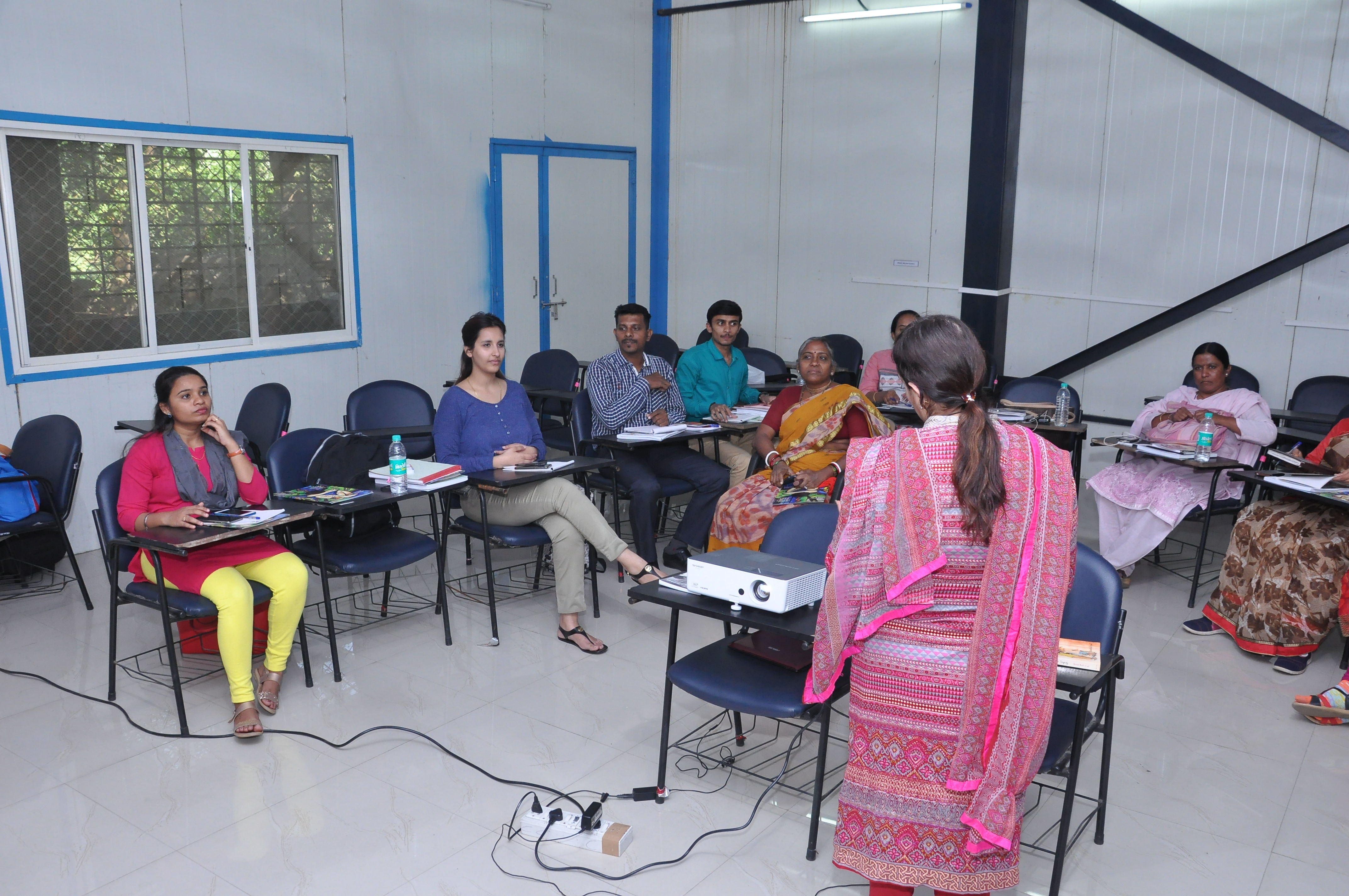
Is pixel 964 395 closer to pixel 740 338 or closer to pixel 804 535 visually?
pixel 804 535

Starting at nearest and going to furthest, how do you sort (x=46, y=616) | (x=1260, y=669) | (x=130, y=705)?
(x=130, y=705), (x=1260, y=669), (x=46, y=616)

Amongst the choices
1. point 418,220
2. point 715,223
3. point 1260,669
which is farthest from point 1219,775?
point 715,223

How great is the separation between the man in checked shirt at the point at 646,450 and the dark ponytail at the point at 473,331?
0.76 metres

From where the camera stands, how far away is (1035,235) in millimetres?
7449

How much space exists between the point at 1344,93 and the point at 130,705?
Answer: 7213 millimetres

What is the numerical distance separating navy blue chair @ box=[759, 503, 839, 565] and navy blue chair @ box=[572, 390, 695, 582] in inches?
80.5

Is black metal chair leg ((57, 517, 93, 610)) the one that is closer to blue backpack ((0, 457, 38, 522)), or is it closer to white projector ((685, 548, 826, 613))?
blue backpack ((0, 457, 38, 522))

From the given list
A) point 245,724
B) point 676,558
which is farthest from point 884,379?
point 245,724

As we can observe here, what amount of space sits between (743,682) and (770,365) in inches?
191

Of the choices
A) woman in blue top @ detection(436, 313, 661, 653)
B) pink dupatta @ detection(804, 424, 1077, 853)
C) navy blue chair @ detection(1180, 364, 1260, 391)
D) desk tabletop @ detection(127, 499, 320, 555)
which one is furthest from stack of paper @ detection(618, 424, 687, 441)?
navy blue chair @ detection(1180, 364, 1260, 391)

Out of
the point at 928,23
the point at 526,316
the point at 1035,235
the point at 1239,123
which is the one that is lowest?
the point at 526,316

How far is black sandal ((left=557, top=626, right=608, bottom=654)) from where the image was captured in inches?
173

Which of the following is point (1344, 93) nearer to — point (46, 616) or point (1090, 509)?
point (1090, 509)

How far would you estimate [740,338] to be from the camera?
8562 millimetres
